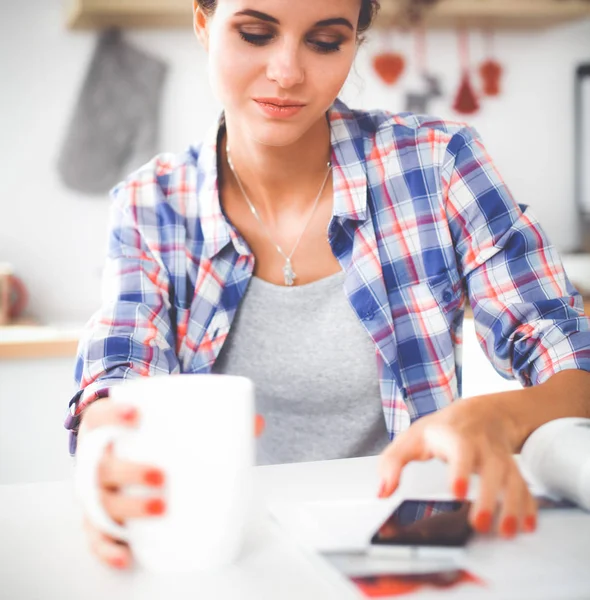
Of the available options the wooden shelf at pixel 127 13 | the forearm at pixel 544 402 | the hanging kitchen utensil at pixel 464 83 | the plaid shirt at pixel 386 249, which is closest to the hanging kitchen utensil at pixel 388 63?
the hanging kitchen utensil at pixel 464 83

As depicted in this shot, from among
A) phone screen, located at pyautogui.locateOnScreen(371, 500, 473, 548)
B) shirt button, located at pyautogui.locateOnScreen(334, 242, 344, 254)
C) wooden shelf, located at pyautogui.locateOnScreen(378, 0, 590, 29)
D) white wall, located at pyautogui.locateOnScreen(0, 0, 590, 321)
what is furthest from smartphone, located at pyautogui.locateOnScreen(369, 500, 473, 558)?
wooden shelf, located at pyautogui.locateOnScreen(378, 0, 590, 29)

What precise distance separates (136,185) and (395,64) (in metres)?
1.56

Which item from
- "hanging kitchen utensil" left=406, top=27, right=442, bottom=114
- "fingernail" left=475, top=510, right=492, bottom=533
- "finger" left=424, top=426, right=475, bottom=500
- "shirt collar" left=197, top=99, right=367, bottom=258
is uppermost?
"hanging kitchen utensil" left=406, top=27, right=442, bottom=114

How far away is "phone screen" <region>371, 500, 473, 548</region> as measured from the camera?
48 centimetres

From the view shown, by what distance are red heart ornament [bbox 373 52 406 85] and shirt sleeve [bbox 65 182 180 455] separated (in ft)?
5.00

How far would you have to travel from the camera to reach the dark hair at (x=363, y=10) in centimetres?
97

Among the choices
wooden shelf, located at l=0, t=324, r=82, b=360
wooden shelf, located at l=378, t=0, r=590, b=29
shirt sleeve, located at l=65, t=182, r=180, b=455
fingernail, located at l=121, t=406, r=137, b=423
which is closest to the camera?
fingernail, located at l=121, t=406, r=137, b=423

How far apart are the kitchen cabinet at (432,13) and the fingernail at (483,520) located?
182cm

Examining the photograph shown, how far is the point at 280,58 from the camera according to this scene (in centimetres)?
87

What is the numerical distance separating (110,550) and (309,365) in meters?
0.58

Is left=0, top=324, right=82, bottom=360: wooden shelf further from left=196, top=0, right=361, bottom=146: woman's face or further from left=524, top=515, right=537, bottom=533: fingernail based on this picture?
left=524, top=515, right=537, bottom=533: fingernail

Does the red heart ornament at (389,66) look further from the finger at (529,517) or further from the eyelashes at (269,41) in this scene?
the finger at (529,517)

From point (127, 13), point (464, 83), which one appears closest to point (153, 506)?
point (127, 13)

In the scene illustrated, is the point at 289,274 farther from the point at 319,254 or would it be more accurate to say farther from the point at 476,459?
the point at 476,459
